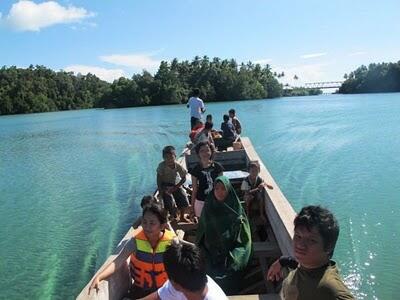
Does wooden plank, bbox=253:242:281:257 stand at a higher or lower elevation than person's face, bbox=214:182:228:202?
lower

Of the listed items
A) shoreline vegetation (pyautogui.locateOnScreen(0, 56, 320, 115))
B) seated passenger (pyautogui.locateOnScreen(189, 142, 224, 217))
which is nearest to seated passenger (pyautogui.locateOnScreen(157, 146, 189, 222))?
seated passenger (pyautogui.locateOnScreen(189, 142, 224, 217))

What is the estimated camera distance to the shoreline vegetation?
80438 mm

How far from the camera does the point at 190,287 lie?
221cm

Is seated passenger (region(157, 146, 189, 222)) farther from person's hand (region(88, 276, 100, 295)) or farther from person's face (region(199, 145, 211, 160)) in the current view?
person's hand (region(88, 276, 100, 295))

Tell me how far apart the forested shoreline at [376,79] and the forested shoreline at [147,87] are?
18113 millimetres

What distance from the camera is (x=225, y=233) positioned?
445 centimetres

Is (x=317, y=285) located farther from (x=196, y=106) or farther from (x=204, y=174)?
(x=196, y=106)

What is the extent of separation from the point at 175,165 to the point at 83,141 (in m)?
22.9

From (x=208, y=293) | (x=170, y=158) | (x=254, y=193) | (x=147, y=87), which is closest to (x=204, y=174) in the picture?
(x=170, y=158)

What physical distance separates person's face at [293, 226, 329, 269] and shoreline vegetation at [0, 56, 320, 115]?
2985 inches

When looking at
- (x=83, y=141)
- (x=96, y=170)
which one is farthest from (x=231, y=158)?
(x=83, y=141)

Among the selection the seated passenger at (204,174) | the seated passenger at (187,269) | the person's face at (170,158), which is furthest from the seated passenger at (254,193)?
the seated passenger at (187,269)

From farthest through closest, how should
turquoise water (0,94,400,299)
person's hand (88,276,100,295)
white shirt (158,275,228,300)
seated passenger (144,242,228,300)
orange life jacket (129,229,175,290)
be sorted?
1. turquoise water (0,94,400,299)
2. orange life jacket (129,229,175,290)
3. person's hand (88,276,100,295)
4. white shirt (158,275,228,300)
5. seated passenger (144,242,228,300)

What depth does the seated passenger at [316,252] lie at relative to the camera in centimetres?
200
